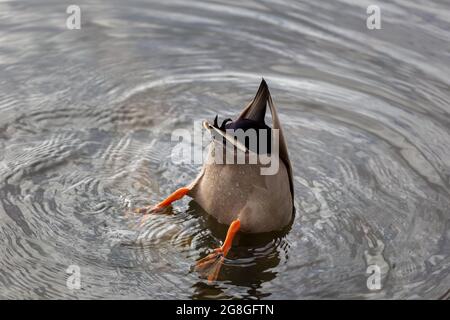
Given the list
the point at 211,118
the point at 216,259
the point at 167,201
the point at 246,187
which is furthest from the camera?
the point at 211,118

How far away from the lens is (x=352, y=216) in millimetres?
5867

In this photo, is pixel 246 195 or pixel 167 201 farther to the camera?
pixel 167 201

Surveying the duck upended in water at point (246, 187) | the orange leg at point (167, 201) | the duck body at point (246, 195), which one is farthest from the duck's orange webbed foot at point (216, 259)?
the orange leg at point (167, 201)

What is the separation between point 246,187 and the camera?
5461mm

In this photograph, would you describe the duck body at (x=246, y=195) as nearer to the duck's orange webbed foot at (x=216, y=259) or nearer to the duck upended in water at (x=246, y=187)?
the duck upended in water at (x=246, y=187)

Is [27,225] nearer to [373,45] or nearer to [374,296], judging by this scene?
[374,296]

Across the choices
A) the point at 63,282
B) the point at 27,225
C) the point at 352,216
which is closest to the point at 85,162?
the point at 27,225

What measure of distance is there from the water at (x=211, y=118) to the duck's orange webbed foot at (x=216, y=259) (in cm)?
9

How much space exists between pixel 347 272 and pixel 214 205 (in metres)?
1.09

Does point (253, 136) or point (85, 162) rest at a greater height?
point (253, 136)

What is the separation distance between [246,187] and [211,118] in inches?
68.7

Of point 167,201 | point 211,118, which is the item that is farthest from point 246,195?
point 211,118

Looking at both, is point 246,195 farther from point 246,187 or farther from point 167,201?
point 167,201
